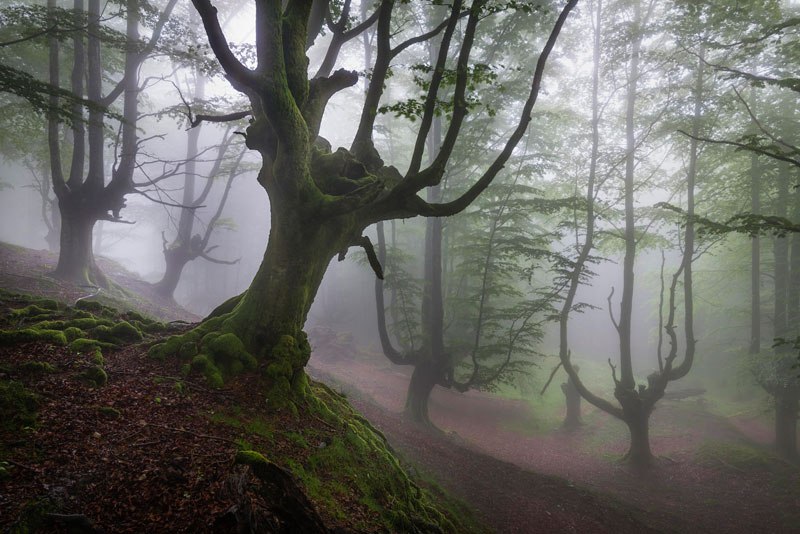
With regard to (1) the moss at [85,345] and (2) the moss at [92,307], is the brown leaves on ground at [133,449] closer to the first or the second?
(1) the moss at [85,345]

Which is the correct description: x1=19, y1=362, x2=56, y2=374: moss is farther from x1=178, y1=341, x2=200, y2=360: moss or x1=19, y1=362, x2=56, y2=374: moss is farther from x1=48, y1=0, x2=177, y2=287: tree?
x1=48, y1=0, x2=177, y2=287: tree

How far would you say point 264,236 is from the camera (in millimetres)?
43438

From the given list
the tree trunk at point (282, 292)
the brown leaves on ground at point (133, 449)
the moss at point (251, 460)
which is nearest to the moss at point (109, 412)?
the brown leaves on ground at point (133, 449)

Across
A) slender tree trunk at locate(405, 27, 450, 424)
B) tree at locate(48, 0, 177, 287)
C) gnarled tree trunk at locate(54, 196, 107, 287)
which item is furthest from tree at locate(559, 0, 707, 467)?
gnarled tree trunk at locate(54, 196, 107, 287)

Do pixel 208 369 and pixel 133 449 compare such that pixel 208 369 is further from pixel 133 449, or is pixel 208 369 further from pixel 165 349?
pixel 133 449

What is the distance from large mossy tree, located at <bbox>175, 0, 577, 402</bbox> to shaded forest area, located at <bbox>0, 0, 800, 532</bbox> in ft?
0.13

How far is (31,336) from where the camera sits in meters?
4.49

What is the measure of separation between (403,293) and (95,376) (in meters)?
11.1

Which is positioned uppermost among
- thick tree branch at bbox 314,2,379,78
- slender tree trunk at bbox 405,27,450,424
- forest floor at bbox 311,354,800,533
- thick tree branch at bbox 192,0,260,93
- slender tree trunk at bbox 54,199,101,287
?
thick tree branch at bbox 314,2,379,78

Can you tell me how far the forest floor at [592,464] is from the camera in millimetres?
8008

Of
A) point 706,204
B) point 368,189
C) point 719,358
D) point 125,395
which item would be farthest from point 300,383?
point 719,358

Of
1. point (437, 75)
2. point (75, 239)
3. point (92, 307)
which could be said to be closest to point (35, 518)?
point (437, 75)

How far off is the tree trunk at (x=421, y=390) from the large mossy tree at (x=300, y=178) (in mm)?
7723

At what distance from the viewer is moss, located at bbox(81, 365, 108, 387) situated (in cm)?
396
